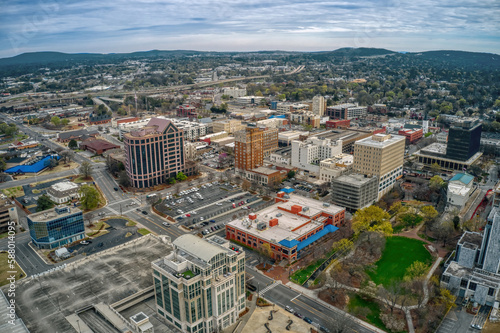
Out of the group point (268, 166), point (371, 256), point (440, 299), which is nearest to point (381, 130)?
point (268, 166)

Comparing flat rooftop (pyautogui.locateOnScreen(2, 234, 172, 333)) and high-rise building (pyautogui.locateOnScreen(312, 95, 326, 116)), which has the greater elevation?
high-rise building (pyautogui.locateOnScreen(312, 95, 326, 116))

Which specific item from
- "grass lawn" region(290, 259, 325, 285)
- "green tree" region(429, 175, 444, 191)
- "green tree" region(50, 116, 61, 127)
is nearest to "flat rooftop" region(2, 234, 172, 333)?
"grass lawn" region(290, 259, 325, 285)

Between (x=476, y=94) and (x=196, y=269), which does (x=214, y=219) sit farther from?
(x=476, y=94)

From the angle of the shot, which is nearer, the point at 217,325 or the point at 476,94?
the point at 217,325

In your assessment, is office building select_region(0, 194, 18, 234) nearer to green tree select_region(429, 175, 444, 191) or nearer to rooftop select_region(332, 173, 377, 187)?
rooftop select_region(332, 173, 377, 187)

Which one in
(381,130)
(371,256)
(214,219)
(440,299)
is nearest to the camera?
(440,299)

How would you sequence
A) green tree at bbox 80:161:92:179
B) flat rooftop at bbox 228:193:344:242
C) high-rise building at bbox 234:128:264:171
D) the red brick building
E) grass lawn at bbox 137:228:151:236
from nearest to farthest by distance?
flat rooftop at bbox 228:193:344:242 < grass lawn at bbox 137:228:151:236 < high-rise building at bbox 234:128:264:171 < green tree at bbox 80:161:92:179 < the red brick building

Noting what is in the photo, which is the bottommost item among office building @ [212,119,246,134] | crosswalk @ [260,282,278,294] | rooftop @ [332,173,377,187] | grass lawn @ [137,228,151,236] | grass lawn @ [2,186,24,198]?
crosswalk @ [260,282,278,294]

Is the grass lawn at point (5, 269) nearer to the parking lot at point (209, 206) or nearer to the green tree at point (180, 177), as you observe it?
the parking lot at point (209, 206)
